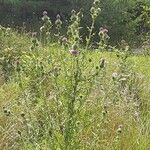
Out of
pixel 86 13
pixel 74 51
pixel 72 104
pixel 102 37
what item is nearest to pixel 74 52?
pixel 74 51

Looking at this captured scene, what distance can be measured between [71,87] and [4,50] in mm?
5238

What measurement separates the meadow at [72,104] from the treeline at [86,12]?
7429 mm

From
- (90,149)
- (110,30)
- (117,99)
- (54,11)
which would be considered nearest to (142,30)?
(110,30)

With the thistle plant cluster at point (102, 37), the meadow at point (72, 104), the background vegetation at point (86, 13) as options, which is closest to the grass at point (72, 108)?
the meadow at point (72, 104)

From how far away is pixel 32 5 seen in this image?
15.5 m

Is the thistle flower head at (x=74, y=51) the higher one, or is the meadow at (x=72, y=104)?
the thistle flower head at (x=74, y=51)

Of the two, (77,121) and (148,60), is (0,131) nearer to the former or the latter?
(77,121)

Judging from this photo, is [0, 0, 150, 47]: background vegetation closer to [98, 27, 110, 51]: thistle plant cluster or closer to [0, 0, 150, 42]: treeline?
[0, 0, 150, 42]: treeline

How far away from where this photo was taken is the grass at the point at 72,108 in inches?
161

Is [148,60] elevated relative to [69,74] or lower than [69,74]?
lower

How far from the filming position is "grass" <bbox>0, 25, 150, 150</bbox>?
4.08 metres

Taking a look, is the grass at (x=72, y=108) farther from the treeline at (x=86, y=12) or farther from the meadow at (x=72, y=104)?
the treeline at (x=86, y=12)

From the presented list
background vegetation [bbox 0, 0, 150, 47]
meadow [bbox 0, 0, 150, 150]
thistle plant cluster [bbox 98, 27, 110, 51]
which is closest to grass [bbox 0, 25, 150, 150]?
meadow [bbox 0, 0, 150, 150]

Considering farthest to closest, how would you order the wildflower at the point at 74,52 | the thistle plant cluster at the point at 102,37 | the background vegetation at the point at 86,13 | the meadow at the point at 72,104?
1. the background vegetation at the point at 86,13
2. the thistle plant cluster at the point at 102,37
3. the meadow at the point at 72,104
4. the wildflower at the point at 74,52
